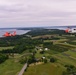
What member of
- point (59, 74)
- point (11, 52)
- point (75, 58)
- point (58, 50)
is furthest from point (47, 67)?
point (11, 52)

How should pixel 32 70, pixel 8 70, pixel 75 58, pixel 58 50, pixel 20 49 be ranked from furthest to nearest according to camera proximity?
pixel 20 49, pixel 58 50, pixel 75 58, pixel 8 70, pixel 32 70

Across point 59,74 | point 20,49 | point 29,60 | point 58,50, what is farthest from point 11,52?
point 59,74

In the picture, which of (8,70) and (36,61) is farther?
(36,61)

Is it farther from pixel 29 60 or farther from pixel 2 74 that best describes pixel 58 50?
pixel 2 74

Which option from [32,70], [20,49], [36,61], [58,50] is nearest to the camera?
[32,70]

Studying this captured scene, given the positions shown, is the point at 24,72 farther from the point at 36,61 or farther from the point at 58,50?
the point at 58,50

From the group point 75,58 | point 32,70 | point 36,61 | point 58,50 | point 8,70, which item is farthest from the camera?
point 58,50
